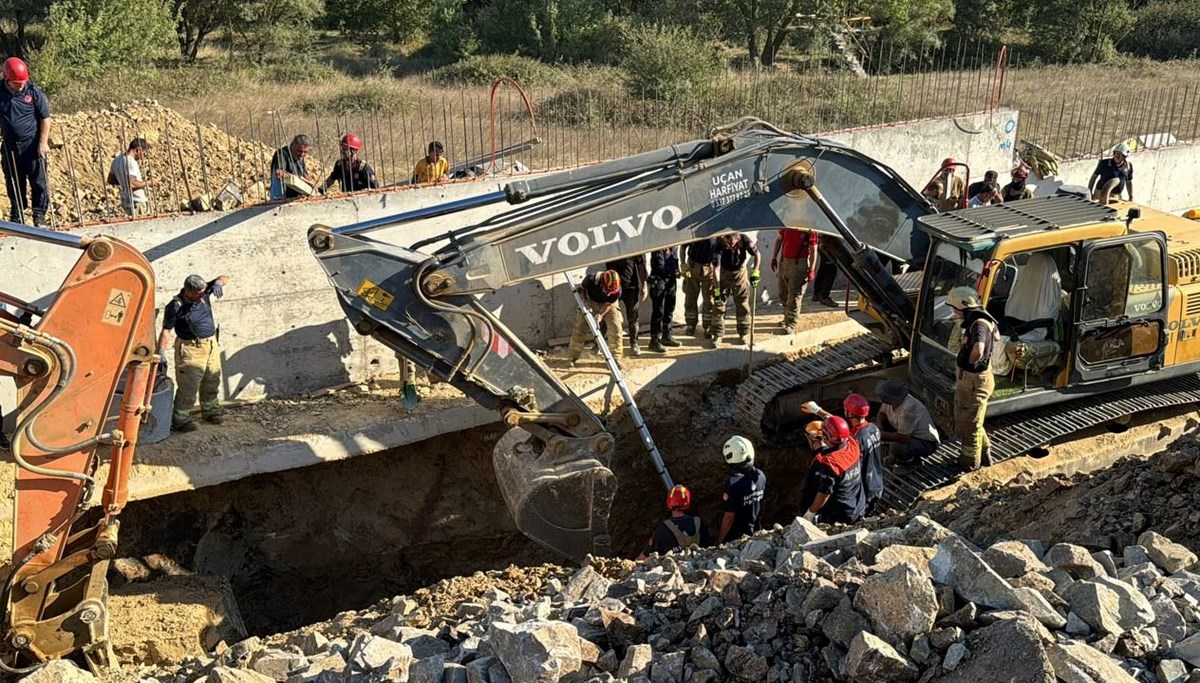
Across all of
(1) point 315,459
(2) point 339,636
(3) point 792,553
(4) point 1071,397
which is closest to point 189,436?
(1) point 315,459

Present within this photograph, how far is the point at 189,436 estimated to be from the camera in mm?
9633

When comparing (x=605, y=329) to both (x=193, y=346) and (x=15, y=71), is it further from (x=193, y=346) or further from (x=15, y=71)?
(x=15, y=71)

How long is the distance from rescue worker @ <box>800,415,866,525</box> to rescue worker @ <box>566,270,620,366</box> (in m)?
3.05

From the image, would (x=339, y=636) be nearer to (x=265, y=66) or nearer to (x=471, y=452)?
(x=471, y=452)

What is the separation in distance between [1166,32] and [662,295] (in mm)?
24677

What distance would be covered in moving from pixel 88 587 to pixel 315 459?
2581mm

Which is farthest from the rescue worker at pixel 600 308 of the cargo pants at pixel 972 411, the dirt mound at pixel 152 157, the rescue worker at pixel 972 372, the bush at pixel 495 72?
the bush at pixel 495 72

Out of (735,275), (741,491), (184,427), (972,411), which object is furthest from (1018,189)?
(184,427)

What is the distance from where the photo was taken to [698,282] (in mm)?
11578

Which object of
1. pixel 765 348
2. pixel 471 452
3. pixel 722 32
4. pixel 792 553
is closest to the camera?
pixel 792 553

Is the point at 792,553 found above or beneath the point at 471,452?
above

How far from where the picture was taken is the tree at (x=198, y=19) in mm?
26084

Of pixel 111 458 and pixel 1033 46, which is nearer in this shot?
pixel 111 458

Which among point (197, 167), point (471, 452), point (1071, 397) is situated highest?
point (197, 167)
